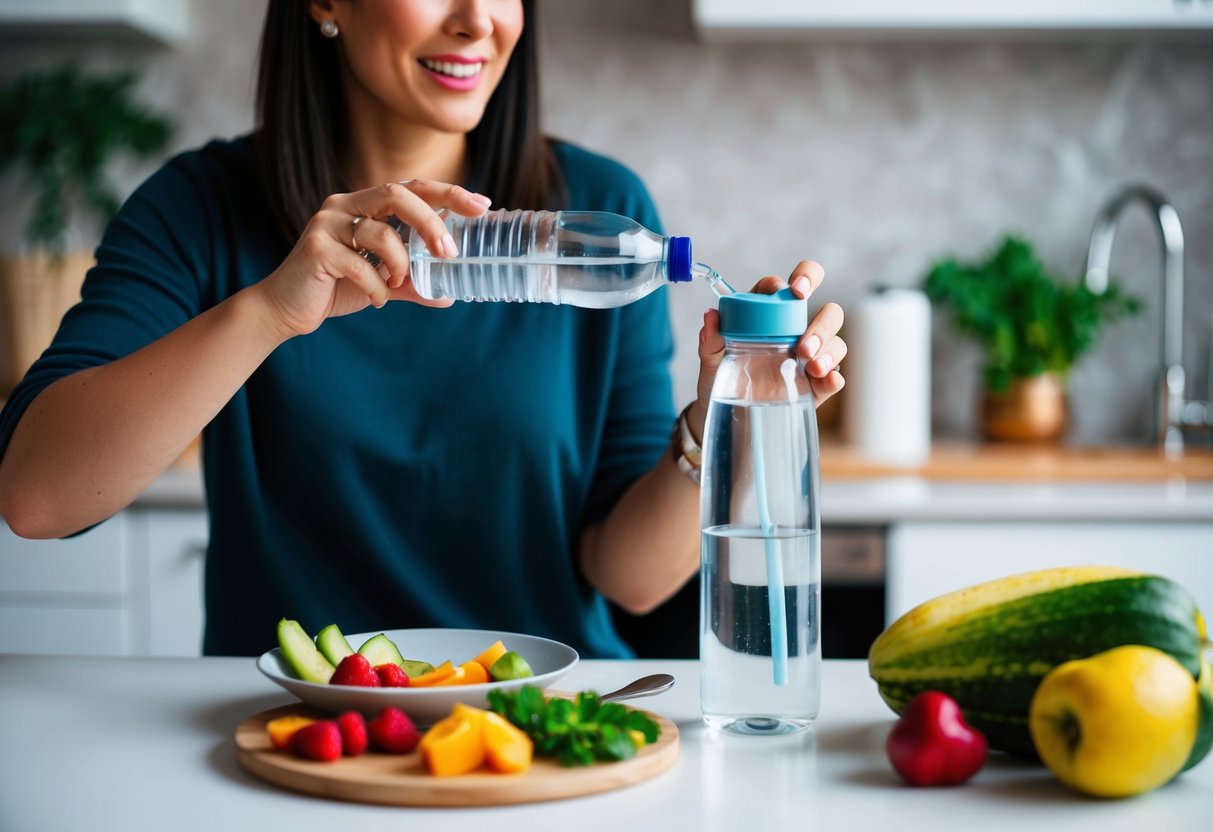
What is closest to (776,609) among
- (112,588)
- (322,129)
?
(322,129)

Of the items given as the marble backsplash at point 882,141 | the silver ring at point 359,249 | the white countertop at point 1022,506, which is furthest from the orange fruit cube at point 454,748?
the marble backsplash at point 882,141

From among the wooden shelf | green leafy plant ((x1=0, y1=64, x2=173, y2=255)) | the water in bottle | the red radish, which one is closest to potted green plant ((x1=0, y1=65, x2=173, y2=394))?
green leafy plant ((x1=0, y1=64, x2=173, y2=255))

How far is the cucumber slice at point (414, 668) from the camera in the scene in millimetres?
940

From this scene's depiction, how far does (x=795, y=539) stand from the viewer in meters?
0.89

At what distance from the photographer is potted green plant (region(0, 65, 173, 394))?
8.55 feet

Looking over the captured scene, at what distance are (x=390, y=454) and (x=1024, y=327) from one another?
1570 millimetres

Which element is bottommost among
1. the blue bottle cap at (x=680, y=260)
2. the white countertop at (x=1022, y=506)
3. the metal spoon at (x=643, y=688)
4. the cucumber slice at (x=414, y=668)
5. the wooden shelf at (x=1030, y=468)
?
the metal spoon at (x=643, y=688)

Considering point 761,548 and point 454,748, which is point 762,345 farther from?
point 454,748

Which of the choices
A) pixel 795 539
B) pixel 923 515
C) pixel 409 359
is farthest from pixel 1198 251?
pixel 795 539

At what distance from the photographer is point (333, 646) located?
943mm

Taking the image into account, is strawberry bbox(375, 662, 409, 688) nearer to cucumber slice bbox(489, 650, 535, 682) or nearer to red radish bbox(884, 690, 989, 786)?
cucumber slice bbox(489, 650, 535, 682)

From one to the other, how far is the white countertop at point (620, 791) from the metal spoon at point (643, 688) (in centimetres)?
2

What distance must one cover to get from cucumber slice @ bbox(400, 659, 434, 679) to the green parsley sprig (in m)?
0.13

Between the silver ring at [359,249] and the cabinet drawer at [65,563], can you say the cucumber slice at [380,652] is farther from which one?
the cabinet drawer at [65,563]
